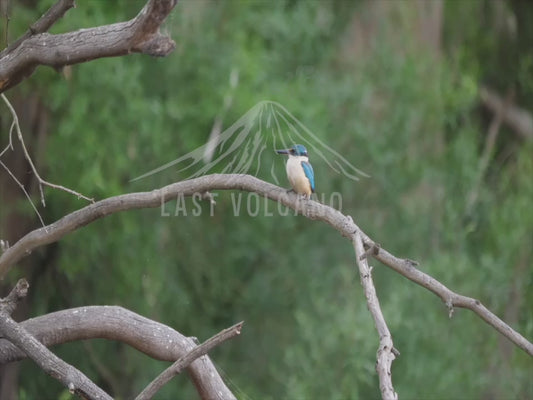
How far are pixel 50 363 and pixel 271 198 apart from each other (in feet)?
4.44

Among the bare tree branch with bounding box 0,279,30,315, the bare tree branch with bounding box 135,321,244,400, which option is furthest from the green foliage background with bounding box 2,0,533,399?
the bare tree branch with bounding box 135,321,244,400

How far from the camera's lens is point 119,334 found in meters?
5.77

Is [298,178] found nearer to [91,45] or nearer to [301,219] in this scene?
[91,45]

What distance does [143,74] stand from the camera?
12.3 m

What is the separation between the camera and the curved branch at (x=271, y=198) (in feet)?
16.5

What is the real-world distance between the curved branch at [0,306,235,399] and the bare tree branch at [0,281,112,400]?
18.0 inches

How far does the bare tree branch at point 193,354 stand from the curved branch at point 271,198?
2.75 feet

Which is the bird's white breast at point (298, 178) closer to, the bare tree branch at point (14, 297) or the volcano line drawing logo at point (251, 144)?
the bare tree branch at point (14, 297)

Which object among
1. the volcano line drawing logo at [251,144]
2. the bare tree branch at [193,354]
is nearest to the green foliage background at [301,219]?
the volcano line drawing logo at [251,144]

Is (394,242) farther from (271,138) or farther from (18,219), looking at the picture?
(18,219)

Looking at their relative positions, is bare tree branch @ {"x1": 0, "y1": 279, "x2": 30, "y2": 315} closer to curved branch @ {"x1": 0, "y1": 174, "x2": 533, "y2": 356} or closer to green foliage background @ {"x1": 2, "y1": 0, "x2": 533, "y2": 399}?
curved branch @ {"x1": 0, "y1": 174, "x2": 533, "y2": 356}

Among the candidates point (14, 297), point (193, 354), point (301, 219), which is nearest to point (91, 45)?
point (14, 297)

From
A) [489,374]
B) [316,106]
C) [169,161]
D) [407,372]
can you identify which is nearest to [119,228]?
[169,161]

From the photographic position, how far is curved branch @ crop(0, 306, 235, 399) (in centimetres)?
573
